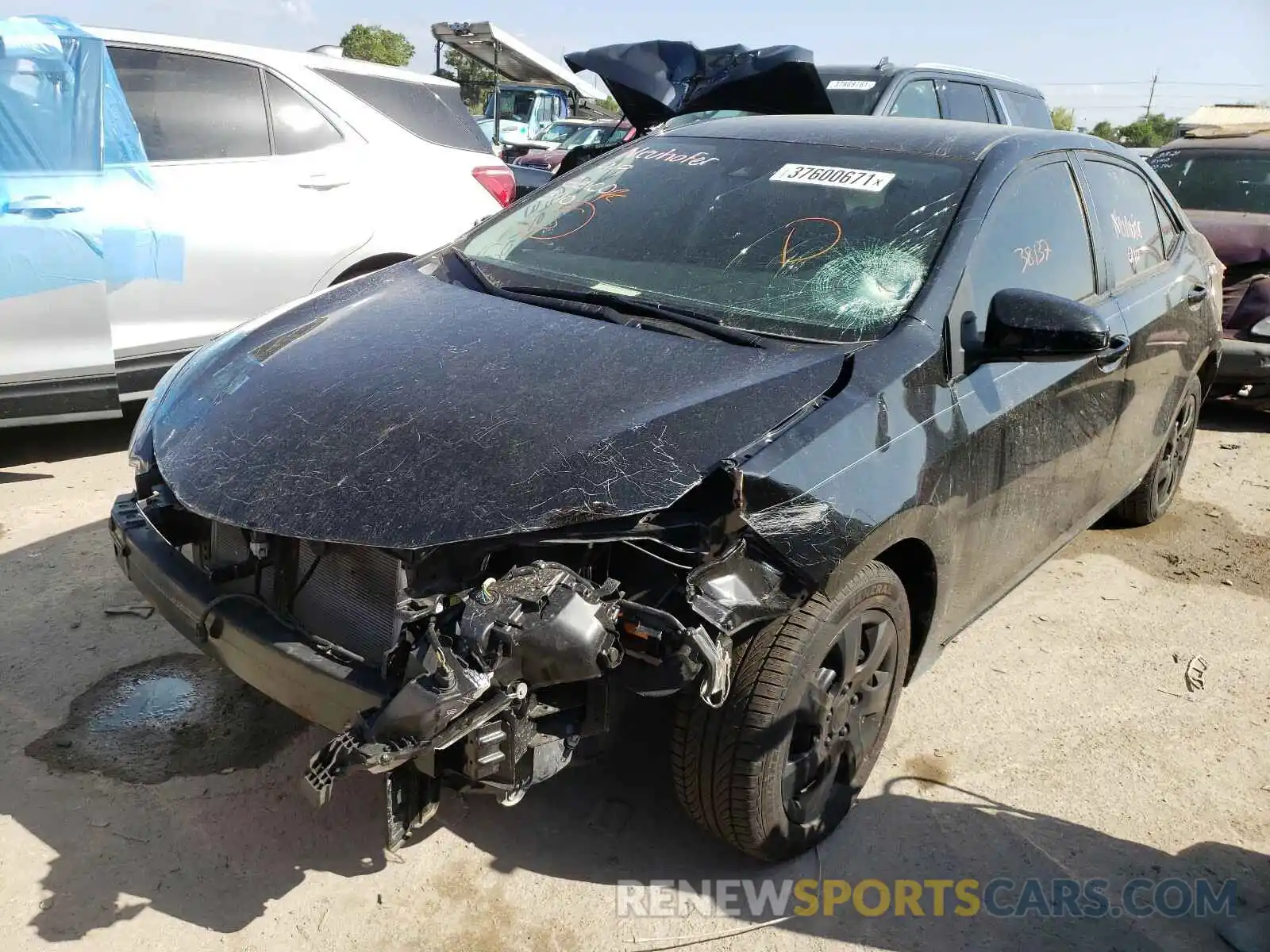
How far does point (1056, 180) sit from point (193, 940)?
3.20m

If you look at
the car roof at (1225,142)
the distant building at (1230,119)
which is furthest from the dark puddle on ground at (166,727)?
the distant building at (1230,119)

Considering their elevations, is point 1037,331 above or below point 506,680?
above

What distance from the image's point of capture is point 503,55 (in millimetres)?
22375

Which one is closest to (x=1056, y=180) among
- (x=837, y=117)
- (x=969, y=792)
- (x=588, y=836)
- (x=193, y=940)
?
(x=837, y=117)

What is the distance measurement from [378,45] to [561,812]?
40.6 meters

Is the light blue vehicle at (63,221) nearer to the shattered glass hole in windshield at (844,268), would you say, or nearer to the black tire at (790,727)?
Result: the shattered glass hole in windshield at (844,268)

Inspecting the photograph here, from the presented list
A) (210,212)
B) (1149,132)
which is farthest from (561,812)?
(1149,132)

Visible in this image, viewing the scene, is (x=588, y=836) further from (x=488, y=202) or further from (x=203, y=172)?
(x=488, y=202)

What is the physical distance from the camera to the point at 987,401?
275 cm

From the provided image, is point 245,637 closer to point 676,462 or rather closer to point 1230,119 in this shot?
point 676,462

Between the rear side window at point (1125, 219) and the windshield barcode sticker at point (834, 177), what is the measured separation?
93 cm

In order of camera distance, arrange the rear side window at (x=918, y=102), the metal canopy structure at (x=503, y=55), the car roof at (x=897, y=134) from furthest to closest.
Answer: the metal canopy structure at (x=503, y=55) → the rear side window at (x=918, y=102) → the car roof at (x=897, y=134)

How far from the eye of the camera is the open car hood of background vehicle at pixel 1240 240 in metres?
6.71

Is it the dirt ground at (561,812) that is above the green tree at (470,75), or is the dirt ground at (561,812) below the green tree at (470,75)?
above
